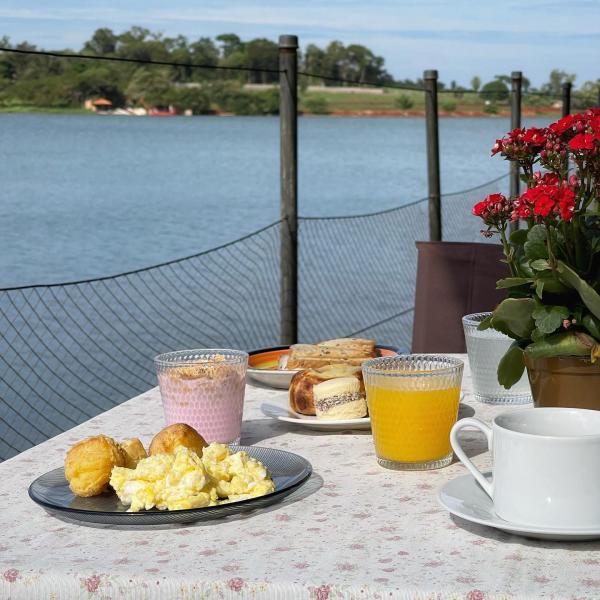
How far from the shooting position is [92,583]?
866mm

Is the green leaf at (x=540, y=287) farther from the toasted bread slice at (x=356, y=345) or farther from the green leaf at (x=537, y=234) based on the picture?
the toasted bread slice at (x=356, y=345)

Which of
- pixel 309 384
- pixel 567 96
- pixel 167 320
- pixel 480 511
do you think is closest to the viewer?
pixel 480 511

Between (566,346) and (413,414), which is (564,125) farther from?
(413,414)

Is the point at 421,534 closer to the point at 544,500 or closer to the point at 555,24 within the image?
the point at 544,500

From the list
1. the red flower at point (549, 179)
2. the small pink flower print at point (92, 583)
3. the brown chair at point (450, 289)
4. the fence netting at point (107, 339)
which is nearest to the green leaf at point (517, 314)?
the red flower at point (549, 179)

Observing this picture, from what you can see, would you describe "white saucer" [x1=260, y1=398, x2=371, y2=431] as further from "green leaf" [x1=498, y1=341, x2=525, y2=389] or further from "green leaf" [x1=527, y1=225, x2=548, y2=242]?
"green leaf" [x1=527, y1=225, x2=548, y2=242]

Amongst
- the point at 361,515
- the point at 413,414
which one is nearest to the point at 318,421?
the point at 413,414

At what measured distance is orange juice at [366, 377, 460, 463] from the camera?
1130mm

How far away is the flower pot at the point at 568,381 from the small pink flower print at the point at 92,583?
502 millimetres

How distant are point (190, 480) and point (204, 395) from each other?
26cm

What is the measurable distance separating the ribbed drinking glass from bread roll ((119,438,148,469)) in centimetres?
50

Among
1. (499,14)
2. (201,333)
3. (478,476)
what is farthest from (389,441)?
(499,14)

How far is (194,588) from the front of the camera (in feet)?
2.78

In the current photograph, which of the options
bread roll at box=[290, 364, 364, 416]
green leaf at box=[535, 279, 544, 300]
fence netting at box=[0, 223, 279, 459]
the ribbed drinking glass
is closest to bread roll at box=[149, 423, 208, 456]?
bread roll at box=[290, 364, 364, 416]
